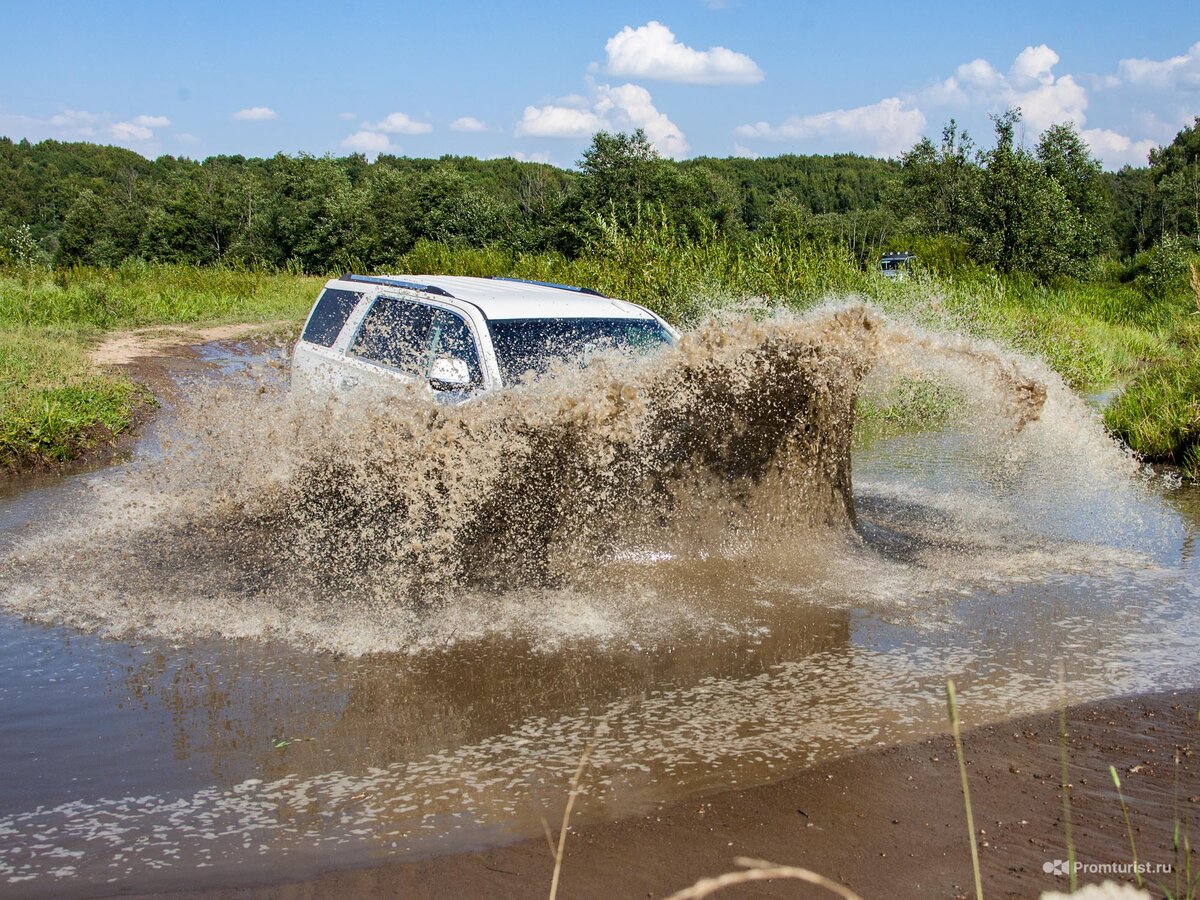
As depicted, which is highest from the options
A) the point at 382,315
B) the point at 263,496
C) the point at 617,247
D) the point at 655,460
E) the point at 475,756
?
the point at 617,247

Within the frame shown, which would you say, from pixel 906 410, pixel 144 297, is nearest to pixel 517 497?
pixel 906 410

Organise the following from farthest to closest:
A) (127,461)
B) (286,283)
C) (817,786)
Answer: (286,283)
(127,461)
(817,786)

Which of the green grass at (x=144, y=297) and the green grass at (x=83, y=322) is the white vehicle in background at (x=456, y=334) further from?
the green grass at (x=144, y=297)

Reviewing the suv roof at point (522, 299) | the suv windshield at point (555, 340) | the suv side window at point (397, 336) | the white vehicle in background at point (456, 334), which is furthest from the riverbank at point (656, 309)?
the suv side window at point (397, 336)

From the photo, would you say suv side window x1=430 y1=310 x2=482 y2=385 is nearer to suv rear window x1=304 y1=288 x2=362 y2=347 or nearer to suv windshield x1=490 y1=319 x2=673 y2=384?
suv windshield x1=490 y1=319 x2=673 y2=384

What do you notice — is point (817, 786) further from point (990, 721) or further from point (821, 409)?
point (821, 409)

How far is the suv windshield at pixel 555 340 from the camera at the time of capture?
6820 mm

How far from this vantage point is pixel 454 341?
6996 millimetres

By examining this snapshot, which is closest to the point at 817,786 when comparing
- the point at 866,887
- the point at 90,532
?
the point at 866,887

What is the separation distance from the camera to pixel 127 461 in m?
10.7

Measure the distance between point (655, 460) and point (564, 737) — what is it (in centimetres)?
249

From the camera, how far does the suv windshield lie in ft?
22.4

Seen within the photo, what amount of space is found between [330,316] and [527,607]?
3.76 metres

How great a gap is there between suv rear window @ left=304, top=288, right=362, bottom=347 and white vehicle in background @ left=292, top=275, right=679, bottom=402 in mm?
12
